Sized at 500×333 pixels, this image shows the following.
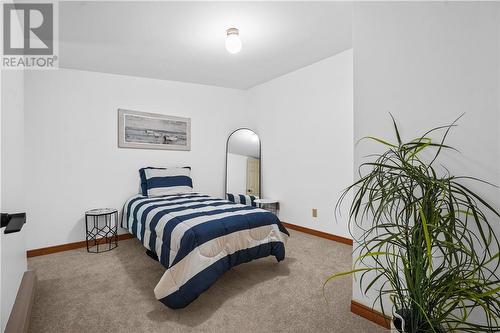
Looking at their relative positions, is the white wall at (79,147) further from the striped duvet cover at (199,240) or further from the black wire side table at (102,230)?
the striped duvet cover at (199,240)

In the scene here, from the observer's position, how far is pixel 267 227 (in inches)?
98.8

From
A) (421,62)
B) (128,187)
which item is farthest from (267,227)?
(128,187)

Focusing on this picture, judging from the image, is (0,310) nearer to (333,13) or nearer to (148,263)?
(148,263)

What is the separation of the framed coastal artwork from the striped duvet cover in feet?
3.95

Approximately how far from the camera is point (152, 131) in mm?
3873

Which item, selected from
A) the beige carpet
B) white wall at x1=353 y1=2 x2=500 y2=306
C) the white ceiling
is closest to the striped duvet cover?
the beige carpet

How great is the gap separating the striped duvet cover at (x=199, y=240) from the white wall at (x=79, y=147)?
3.15ft

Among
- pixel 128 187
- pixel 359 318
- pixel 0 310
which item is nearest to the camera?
pixel 0 310

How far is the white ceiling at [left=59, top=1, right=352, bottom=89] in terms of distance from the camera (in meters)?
2.16

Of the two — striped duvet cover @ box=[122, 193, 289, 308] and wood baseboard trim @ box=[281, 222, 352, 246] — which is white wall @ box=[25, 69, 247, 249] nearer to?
striped duvet cover @ box=[122, 193, 289, 308]

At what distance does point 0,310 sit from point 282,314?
5.21ft

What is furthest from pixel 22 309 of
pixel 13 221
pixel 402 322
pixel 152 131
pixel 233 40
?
pixel 152 131

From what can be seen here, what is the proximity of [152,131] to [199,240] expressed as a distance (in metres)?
2.42

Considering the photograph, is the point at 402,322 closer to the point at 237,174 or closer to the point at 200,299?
the point at 200,299
